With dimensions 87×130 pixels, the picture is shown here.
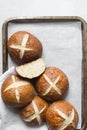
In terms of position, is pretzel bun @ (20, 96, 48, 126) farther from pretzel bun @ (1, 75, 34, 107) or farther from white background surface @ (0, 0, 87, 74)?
white background surface @ (0, 0, 87, 74)

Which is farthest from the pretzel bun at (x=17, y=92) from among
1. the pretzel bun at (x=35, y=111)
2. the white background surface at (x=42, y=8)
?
the white background surface at (x=42, y=8)

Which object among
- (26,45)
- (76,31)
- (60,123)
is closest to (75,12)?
(76,31)

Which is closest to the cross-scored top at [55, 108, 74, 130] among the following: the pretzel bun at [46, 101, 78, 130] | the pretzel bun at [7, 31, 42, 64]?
the pretzel bun at [46, 101, 78, 130]

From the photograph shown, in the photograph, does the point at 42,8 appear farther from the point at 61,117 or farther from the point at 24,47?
the point at 61,117

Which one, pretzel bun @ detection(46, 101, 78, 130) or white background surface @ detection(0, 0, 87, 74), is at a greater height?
white background surface @ detection(0, 0, 87, 74)

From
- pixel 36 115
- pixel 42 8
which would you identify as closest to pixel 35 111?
Answer: pixel 36 115

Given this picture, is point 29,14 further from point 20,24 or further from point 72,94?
point 72,94
